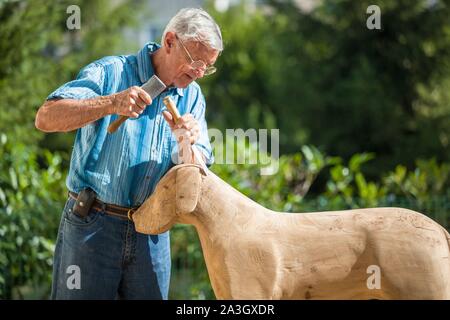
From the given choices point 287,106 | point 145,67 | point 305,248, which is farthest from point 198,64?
→ point 287,106

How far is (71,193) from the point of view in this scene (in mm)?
3213

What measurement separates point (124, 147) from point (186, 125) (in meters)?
0.33

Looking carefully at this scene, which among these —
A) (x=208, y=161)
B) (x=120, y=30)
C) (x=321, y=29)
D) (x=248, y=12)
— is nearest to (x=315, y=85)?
(x=321, y=29)

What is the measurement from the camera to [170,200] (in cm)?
282

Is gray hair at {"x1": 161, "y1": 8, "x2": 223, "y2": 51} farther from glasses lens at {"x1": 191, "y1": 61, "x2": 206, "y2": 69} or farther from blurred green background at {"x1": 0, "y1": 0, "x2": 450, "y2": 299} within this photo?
blurred green background at {"x1": 0, "y1": 0, "x2": 450, "y2": 299}

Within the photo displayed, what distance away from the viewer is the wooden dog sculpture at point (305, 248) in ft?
8.91

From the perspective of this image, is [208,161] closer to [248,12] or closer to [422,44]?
[422,44]

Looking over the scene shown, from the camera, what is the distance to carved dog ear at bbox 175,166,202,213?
2781 millimetres

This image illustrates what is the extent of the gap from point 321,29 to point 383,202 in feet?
20.7

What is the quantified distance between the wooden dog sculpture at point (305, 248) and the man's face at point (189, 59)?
0.42m

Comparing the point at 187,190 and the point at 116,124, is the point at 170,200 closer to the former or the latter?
the point at 187,190

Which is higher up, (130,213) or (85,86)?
(85,86)

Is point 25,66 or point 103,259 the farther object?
point 25,66

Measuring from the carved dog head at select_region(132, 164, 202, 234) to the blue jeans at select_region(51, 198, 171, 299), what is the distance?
286 millimetres
